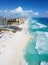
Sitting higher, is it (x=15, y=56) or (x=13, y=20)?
(x=13, y=20)

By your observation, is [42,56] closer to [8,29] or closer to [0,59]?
[0,59]

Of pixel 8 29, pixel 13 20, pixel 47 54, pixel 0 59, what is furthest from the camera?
pixel 13 20

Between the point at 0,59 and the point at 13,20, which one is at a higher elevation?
the point at 13,20

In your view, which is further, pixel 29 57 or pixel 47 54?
pixel 47 54

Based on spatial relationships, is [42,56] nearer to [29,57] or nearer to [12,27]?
[29,57]

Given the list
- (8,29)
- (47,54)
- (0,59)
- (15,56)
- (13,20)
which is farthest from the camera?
(13,20)

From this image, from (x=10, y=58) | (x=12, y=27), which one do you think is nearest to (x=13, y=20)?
(x=12, y=27)

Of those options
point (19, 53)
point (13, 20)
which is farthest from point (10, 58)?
point (13, 20)

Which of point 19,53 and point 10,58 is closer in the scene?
point 10,58

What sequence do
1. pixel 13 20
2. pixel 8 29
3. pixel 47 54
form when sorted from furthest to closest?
pixel 13 20, pixel 8 29, pixel 47 54
